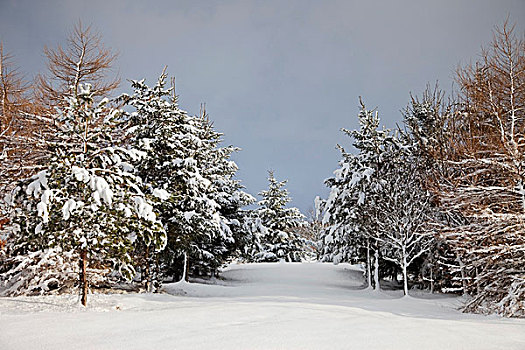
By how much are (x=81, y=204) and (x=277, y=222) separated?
20.8 metres

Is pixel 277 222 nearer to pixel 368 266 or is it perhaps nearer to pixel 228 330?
pixel 368 266

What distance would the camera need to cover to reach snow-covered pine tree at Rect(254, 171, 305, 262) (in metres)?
27.5

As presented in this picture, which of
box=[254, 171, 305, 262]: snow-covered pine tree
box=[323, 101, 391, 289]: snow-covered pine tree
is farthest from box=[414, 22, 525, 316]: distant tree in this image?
box=[254, 171, 305, 262]: snow-covered pine tree

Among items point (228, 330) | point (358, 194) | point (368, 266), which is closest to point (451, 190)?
point (358, 194)

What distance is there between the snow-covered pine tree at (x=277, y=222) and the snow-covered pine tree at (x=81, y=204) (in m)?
19.0

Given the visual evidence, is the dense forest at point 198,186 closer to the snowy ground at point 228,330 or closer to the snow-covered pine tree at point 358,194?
the snow-covered pine tree at point 358,194

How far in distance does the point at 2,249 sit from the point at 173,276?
891cm

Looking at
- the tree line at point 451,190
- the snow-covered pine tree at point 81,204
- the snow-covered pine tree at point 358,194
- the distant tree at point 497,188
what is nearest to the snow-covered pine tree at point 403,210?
the tree line at point 451,190

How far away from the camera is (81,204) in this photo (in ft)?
24.3

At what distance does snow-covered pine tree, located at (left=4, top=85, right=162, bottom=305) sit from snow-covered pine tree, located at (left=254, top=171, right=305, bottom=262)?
19.0 meters

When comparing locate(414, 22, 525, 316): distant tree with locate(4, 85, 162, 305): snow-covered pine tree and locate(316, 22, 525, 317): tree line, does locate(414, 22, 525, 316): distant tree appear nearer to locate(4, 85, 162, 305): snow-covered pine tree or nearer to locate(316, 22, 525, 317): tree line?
locate(316, 22, 525, 317): tree line

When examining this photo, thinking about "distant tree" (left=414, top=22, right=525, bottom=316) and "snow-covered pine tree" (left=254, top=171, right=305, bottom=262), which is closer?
"distant tree" (left=414, top=22, right=525, bottom=316)

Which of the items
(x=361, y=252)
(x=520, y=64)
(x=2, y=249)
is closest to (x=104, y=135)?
(x=2, y=249)

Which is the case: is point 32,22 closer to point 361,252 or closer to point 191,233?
point 191,233
